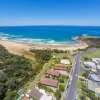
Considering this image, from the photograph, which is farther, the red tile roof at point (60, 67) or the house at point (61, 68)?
the red tile roof at point (60, 67)

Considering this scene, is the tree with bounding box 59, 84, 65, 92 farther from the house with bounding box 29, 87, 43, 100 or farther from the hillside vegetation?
the hillside vegetation

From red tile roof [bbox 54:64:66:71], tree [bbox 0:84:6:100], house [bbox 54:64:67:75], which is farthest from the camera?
red tile roof [bbox 54:64:66:71]

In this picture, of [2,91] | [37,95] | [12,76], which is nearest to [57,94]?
[37,95]

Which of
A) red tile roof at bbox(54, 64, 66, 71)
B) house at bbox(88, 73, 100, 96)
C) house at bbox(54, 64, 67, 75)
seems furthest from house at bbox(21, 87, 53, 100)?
red tile roof at bbox(54, 64, 66, 71)

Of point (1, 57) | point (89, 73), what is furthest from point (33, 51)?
point (89, 73)

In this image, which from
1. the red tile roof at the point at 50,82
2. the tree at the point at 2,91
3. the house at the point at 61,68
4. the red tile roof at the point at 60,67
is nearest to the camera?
the tree at the point at 2,91

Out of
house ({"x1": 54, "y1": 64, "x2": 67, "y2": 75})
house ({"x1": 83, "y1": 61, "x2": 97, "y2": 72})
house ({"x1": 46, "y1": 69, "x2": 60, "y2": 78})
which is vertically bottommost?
house ({"x1": 83, "y1": 61, "x2": 97, "y2": 72})

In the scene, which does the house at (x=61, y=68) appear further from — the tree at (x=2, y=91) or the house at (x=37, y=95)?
the tree at (x=2, y=91)

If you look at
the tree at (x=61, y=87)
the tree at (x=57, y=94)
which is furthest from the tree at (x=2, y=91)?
the tree at (x=61, y=87)

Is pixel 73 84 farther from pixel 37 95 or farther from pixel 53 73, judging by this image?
pixel 37 95
